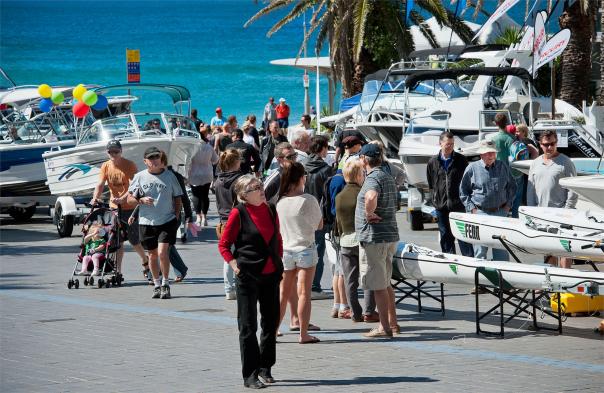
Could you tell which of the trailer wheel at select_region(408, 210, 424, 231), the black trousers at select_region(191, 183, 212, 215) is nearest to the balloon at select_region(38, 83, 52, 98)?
the black trousers at select_region(191, 183, 212, 215)

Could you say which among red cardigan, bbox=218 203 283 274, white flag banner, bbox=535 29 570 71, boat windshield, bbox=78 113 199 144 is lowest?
red cardigan, bbox=218 203 283 274

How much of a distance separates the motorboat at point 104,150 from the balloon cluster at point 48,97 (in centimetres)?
270

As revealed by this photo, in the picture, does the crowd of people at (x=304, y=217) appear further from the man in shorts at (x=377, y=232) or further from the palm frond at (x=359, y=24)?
the palm frond at (x=359, y=24)

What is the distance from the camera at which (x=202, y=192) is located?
21812 mm

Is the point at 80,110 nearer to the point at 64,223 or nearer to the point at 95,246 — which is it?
the point at 64,223

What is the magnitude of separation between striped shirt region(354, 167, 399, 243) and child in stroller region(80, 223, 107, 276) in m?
4.98

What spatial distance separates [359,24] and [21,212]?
10950 mm

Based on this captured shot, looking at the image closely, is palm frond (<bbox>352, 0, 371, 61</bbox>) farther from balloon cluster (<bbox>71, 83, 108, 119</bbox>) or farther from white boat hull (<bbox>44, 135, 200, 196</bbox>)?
white boat hull (<bbox>44, 135, 200, 196</bbox>)

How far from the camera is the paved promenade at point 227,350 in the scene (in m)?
9.83

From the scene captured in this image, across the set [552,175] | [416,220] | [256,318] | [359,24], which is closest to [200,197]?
[416,220]

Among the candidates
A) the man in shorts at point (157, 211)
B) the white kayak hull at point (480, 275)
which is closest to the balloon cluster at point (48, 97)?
the man in shorts at point (157, 211)

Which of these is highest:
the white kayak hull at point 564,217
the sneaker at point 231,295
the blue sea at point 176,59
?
the blue sea at point 176,59

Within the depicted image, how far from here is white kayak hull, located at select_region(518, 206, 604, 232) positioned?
1395 cm

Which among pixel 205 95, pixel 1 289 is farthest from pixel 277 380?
pixel 205 95
